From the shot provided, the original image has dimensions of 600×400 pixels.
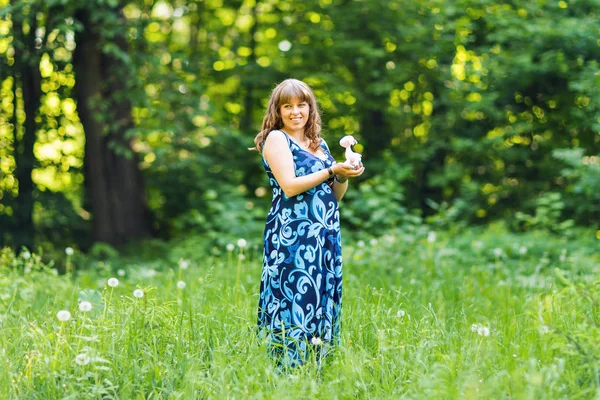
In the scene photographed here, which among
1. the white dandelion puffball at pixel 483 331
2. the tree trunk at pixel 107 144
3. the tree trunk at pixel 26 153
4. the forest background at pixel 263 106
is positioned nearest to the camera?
the white dandelion puffball at pixel 483 331

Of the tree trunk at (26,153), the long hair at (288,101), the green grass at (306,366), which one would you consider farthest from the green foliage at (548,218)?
the tree trunk at (26,153)

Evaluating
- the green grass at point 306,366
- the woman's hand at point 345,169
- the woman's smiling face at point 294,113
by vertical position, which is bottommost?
the green grass at point 306,366

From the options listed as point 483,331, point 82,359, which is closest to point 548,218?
point 483,331

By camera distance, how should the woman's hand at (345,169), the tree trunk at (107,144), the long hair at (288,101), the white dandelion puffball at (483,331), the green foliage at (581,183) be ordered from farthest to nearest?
the tree trunk at (107,144) → the green foliage at (581,183) → the long hair at (288,101) → the woman's hand at (345,169) → the white dandelion puffball at (483,331)

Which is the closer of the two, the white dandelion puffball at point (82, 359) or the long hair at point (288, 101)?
the white dandelion puffball at point (82, 359)

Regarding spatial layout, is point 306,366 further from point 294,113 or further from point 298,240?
point 294,113

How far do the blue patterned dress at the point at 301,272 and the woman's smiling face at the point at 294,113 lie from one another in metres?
0.08

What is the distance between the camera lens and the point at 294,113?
3285 mm

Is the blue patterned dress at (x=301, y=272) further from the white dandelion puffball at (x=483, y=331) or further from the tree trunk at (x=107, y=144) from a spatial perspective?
the tree trunk at (x=107, y=144)

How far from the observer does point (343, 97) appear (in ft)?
33.0

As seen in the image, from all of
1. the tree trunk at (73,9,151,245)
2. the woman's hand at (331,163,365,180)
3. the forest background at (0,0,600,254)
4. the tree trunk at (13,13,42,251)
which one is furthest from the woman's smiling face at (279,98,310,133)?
the tree trunk at (13,13,42,251)

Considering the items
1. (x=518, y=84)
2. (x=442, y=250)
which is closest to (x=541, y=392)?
(x=442, y=250)

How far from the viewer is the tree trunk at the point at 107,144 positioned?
877 cm

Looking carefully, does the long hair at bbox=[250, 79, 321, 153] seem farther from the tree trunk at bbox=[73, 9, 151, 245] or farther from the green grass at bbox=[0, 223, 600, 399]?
the tree trunk at bbox=[73, 9, 151, 245]
